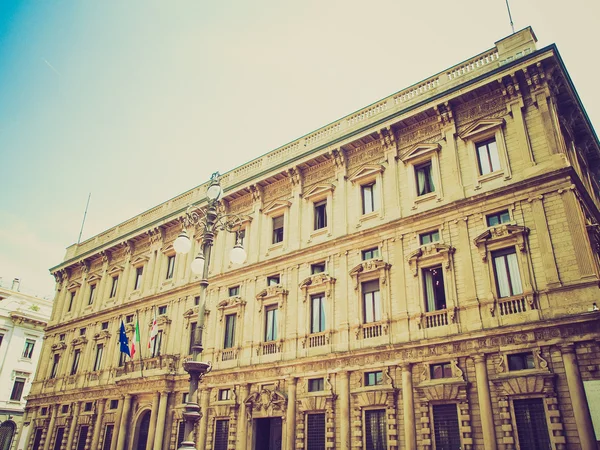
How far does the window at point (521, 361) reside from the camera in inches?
559

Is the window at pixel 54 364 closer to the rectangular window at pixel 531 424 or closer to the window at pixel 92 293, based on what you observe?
the window at pixel 92 293

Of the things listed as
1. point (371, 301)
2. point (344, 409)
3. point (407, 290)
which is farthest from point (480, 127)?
point (344, 409)

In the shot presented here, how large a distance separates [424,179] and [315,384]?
9.15 m

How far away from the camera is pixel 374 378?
1705 cm

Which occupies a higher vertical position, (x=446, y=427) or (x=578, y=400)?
(x=578, y=400)

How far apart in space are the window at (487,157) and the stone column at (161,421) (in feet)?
58.2

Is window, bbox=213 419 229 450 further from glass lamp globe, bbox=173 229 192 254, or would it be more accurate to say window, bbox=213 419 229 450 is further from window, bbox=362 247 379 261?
glass lamp globe, bbox=173 229 192 254

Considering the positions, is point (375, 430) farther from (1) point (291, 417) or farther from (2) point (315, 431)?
(1) point (291, 417)

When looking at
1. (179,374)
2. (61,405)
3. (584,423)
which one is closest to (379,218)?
(584,423)

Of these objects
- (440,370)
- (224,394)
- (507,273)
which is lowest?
(224,394)

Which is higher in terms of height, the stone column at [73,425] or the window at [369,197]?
the window at [369,197]

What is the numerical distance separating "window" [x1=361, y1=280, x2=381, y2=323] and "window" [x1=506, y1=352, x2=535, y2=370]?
4892mm

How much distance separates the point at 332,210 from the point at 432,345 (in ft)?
25.2

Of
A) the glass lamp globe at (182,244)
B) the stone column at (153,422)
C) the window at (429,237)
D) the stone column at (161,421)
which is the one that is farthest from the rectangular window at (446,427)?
the stone column at (153,422)
